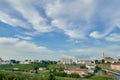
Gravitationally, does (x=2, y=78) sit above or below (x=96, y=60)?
below

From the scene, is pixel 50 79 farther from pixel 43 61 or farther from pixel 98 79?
pixel 43 61

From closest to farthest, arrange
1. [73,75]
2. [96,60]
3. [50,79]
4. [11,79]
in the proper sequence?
1. [50,79]
2. [11,79]
3. [73,75]
4. [96,60]

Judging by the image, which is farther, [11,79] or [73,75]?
[73,75]

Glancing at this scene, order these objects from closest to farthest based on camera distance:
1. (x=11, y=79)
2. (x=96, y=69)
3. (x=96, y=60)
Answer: (x=11, y=79) < (x=96, y=69) < (x=96, y=60)

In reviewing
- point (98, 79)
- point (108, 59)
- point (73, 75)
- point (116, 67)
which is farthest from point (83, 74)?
point (108, 59)

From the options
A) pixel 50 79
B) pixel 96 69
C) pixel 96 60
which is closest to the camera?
pixel 50 79

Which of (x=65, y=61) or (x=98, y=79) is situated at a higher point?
(x=65, y=61)

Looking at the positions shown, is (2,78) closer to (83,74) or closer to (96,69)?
(83,74)

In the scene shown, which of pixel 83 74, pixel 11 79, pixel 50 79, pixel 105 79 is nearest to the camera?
pixel 50 79

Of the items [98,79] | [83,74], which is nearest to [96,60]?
[83,74]
